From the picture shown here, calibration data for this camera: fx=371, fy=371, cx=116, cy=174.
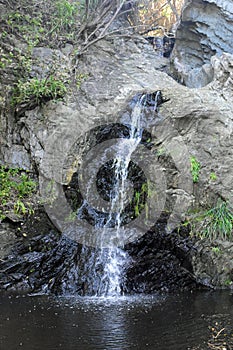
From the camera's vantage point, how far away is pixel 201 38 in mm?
10062

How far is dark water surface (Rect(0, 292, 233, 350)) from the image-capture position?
12.8 ft

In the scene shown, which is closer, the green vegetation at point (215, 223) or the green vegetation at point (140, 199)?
the green vegetation at point (215, 223)

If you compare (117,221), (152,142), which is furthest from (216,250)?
(152,142)

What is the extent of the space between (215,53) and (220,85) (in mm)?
1525

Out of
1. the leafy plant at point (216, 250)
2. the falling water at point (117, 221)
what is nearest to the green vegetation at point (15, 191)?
the falling water at point (117, 221)

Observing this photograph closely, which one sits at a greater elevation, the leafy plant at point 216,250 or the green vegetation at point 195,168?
the green vegetation at point 195,168

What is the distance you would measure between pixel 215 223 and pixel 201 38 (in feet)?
18.6

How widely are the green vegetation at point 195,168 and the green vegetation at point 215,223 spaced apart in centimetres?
65

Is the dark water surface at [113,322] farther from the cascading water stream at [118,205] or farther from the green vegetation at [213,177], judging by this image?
the green vegetation at [213,177]

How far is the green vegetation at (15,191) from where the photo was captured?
23.0 ft

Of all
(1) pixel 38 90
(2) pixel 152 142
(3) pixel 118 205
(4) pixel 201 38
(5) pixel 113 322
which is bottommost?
(5) pixel 113 322

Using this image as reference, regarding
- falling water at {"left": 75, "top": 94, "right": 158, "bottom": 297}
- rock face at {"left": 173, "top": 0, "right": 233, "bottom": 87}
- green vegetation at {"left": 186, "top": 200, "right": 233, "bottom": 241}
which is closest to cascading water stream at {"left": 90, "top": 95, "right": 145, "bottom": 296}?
falling water at {"left": 75, "top": 94, "right": 158, "bottom": 297}

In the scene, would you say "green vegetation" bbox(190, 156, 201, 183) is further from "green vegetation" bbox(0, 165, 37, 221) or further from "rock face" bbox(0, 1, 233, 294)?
"green vegetation" bbox(0, 165, 37, 221)

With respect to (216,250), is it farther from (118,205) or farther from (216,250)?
(118,205)
